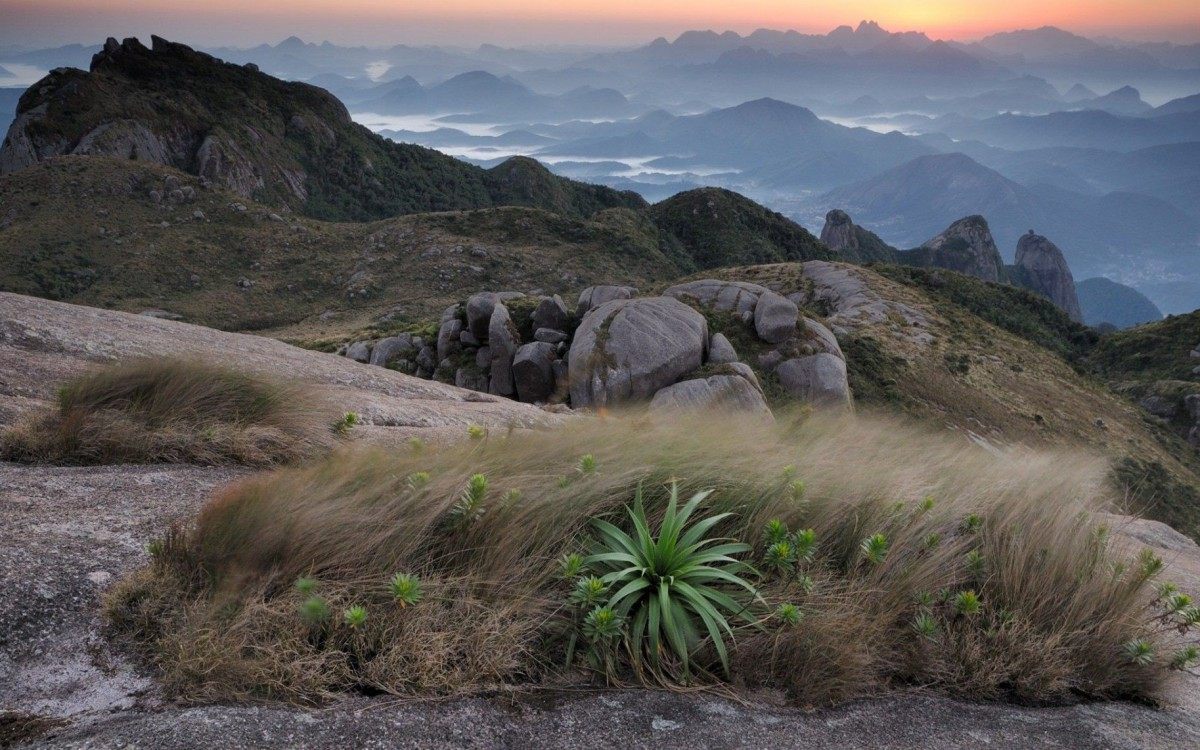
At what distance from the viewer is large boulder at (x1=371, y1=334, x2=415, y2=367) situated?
2380 centimetres

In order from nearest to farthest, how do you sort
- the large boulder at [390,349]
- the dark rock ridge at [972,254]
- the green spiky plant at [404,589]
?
the green spiky plant at [404,589], the large boulder at [390,349], the dark rock ridge at [972,254]

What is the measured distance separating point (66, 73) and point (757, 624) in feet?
353

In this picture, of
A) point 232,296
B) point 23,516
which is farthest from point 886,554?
point 232,296

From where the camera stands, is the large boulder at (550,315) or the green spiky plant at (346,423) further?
the large boulder at (550,315)

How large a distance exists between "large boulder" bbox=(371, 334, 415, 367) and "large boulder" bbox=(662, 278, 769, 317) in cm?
1115

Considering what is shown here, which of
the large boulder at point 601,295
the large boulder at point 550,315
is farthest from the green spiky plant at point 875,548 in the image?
the large boulder at point 601,295

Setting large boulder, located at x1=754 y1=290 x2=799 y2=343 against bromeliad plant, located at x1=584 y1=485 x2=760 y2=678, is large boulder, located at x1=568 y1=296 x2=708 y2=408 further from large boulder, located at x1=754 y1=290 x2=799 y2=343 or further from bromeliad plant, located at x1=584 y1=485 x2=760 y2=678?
bromeliad plant, located at x1=584 y1=485 x2=760 y2=678

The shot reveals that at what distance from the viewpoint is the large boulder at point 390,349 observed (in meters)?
23.8

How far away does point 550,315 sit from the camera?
75.5ft

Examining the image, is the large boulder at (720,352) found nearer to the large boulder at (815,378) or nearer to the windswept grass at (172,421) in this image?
the large boulder at (815,378)

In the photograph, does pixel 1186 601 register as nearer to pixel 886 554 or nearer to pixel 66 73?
pixel 886 554

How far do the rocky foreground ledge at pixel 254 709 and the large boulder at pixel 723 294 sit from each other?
22.3m

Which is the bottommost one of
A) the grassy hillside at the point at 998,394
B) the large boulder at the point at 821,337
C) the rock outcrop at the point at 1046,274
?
the grassy hillside at the point at 998,394

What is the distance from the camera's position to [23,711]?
256 centimetres
